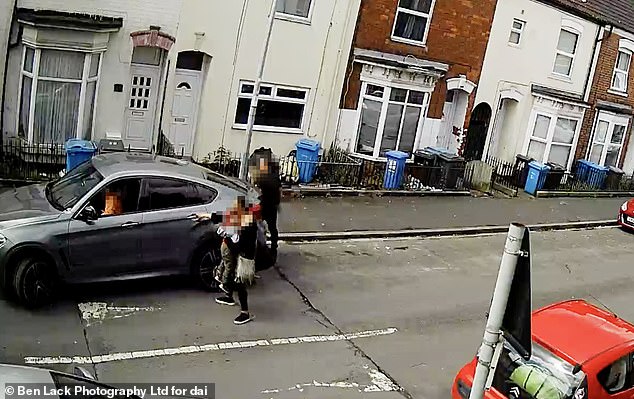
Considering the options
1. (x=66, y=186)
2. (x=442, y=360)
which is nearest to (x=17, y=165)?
(x=66, y=186)

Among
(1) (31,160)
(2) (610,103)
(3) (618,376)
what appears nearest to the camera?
(3) (618,376)

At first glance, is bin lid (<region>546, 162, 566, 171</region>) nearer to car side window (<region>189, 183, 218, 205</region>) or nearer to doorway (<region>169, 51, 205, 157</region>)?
doorway (<region>169, 51, 205, 157</region>)

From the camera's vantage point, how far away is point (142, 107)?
15852 millimetres

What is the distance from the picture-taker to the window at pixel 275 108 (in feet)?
55.2

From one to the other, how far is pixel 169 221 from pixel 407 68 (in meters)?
10.4

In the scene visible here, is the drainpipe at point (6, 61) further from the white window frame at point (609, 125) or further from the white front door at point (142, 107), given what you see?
the white window frame at point (609, 125)

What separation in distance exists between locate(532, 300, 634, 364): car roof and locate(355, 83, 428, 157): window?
34.8 ft

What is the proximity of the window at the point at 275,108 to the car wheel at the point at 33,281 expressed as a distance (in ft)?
27.7

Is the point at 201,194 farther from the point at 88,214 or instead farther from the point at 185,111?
the point at 185,111

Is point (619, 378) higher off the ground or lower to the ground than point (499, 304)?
lower

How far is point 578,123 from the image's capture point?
23609 millimetres

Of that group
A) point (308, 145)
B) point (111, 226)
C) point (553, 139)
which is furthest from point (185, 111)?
point (553, 139)

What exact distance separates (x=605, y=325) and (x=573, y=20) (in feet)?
53.6

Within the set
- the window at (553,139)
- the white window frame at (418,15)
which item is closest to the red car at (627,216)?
the window at (553,139)
